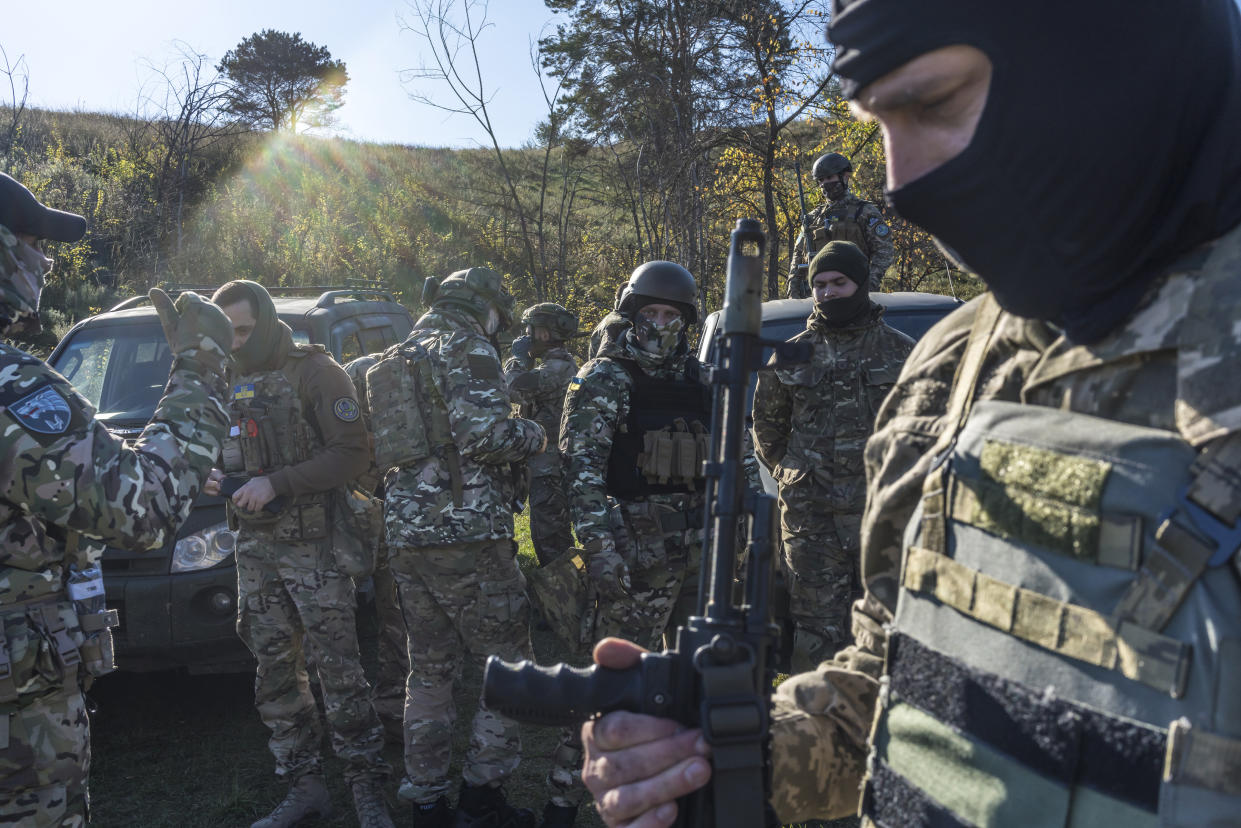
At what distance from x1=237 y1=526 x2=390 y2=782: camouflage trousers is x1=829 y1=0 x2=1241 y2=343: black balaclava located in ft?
12.1

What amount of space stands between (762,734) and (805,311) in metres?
4.58

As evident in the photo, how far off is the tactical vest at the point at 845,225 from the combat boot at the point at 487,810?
5077 mm

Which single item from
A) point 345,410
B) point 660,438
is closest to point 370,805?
point 345,410

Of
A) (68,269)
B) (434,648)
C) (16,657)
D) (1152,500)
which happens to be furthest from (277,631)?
(68,269)

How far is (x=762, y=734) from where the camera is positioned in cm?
134

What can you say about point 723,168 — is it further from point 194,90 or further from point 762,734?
point 762,734

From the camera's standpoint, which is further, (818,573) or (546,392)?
(546,392)

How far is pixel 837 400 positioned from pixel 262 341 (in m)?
2.77

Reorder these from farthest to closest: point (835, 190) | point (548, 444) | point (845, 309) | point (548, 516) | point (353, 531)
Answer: point (835, 190) → point (548, 444) → point (548, 516) → point (845, 309) → point (353, 531)

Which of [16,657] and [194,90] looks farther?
[194,90]

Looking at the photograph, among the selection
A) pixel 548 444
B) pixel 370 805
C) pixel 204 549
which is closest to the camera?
pixel 370 805

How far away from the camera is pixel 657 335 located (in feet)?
13.6

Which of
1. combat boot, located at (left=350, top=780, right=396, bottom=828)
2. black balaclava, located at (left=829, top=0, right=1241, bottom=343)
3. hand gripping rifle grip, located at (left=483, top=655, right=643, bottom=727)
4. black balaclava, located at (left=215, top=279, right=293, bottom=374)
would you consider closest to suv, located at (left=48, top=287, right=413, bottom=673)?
black balaclava, located at (left=215, top=279, right=293, bottom=374)

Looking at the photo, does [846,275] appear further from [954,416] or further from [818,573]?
[954,416]
